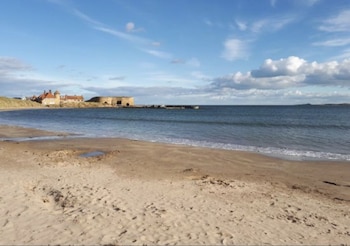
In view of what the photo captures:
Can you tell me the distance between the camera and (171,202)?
31.5 feet

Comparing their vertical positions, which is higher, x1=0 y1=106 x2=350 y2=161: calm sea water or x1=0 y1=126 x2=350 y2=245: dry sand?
x1=0 y1=126 x2=350 y2=245: dry sand

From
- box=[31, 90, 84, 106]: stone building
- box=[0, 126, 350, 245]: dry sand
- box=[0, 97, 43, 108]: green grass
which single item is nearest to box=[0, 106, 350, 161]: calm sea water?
box=[0, 126, 350, 245]: dry sand

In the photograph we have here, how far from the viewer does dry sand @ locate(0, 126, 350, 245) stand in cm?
724

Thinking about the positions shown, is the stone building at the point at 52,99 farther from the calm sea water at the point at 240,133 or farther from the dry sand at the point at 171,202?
the dry sand at the point at 171,202

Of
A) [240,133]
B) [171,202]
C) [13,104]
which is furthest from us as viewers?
[13,104]

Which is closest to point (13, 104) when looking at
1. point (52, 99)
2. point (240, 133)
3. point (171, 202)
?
point (52, 99)

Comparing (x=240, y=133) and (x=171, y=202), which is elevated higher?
(x=171, y=202)

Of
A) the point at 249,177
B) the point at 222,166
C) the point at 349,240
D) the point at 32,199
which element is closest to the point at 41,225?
the point at 32,199

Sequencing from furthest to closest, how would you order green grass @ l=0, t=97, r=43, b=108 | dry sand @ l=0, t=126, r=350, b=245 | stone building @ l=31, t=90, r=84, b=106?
stone building @ l=31, t=90, r=84, b=106
green grass @ l=0, t=97, r=43, b=108
dry sand @ l=0, t=126, r=350, b=245

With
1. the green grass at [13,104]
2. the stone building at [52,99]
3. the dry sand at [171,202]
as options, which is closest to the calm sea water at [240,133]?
the dry sand at [171,202]

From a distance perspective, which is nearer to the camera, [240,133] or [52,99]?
[240,133]

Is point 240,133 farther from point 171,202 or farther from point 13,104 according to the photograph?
point 13,104

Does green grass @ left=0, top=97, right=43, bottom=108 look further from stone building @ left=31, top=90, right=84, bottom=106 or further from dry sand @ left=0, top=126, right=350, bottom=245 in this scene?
dry sand @ left=0, top=126, right=350, bottom=245

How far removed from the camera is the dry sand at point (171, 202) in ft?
23.7
